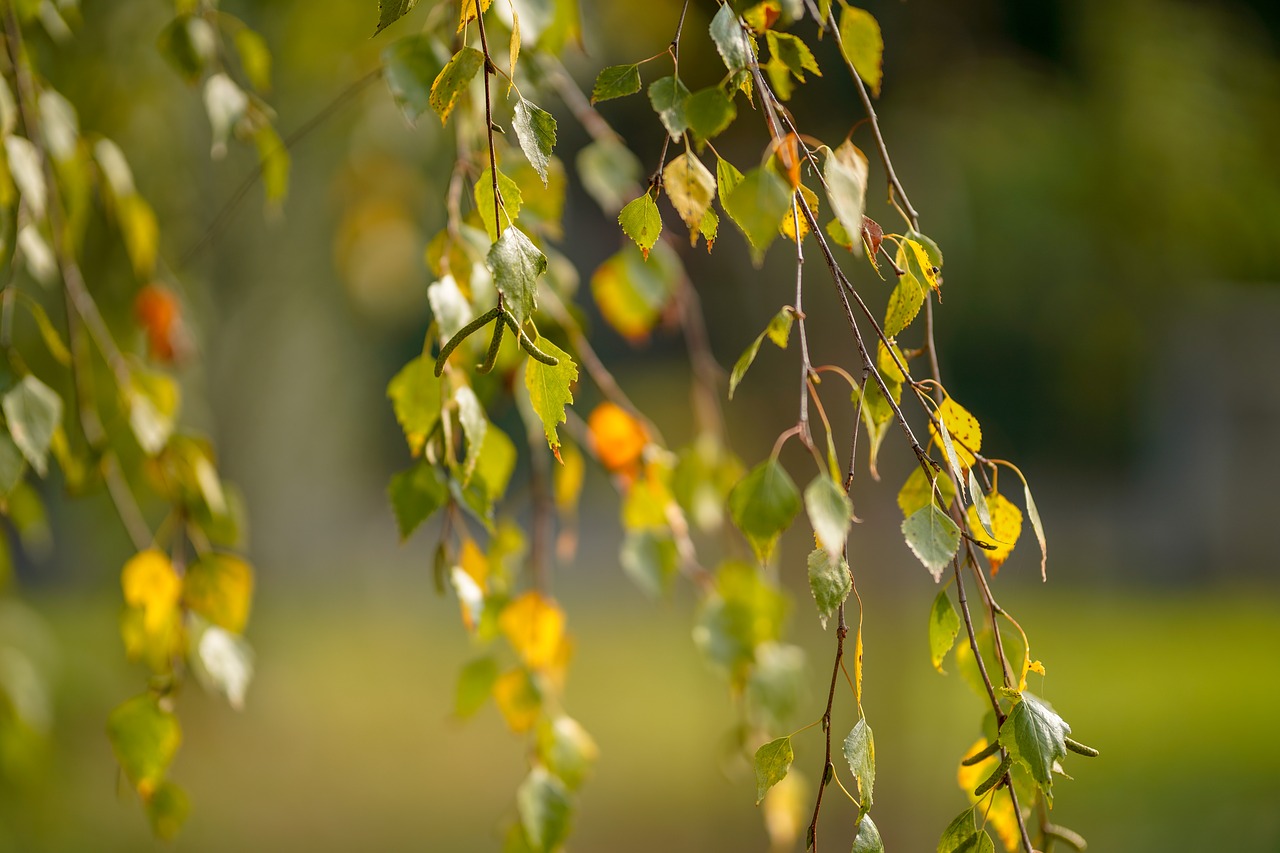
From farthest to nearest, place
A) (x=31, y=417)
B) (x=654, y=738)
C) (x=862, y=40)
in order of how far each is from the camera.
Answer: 1. (x=654, y=738)
2. (x=31, y=417)
3. (x=862, y=40)

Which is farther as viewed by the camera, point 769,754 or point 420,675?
point 420,675

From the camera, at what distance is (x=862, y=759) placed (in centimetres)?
50

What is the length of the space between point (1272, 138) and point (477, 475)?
1.72 metres

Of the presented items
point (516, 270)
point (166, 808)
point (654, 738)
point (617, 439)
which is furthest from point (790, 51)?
point (654, 738)

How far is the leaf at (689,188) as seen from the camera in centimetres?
51

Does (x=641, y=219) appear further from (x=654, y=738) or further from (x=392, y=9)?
(x=654, y=738)

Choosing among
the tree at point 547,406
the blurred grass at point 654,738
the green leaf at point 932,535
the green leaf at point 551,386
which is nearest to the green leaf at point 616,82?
the tree at point 547,406

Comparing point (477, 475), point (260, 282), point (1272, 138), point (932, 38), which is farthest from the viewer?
point (260, 282)

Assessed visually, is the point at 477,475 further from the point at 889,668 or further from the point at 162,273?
the point at 889,668

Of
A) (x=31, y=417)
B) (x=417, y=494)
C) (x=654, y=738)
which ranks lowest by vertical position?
(x=654, y=738)

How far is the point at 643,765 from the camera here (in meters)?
3.97

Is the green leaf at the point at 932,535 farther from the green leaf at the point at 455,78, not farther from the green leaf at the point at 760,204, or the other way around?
the green leaf at the point at 455,78

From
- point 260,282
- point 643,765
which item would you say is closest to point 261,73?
point 260,282

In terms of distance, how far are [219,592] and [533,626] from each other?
214mm
